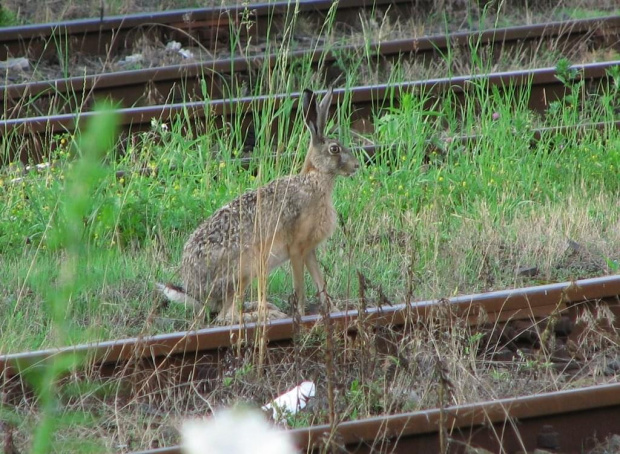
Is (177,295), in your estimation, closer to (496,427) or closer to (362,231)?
(362,231)

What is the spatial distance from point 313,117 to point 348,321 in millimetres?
1474

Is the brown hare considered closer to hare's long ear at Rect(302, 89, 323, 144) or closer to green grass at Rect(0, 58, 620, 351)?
hare's long ear at Rect(302, 89, 323, 144)

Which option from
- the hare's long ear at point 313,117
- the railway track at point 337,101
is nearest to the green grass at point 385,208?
the railway track at point 337,101

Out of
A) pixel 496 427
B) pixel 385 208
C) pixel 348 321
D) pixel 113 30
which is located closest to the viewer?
pixel 496 427

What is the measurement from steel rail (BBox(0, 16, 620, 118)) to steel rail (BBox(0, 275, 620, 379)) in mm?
2778

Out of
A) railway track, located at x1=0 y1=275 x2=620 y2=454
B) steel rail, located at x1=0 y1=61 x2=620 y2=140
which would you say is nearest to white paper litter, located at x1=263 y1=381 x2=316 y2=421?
railway track, located at x1=0 y1=275 x2=620 y2=454

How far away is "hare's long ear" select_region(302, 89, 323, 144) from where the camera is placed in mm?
5391

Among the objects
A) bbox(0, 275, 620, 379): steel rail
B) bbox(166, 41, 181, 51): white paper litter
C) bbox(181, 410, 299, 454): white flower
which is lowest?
bbox(166, 41, 181, 51): white paper litter

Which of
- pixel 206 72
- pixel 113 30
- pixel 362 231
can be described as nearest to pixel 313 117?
pixel 362 231

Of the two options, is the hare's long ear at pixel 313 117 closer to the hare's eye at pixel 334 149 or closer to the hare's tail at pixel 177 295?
→ the hare's eye at pixel 334 149

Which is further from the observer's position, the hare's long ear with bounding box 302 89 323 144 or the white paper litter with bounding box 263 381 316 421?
the hare's long ear with bounding box 302 89 323 144

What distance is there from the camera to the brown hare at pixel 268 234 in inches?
197

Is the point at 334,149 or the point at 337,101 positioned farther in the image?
the point at 337,101

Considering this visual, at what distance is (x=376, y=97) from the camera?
7836 millimetres
